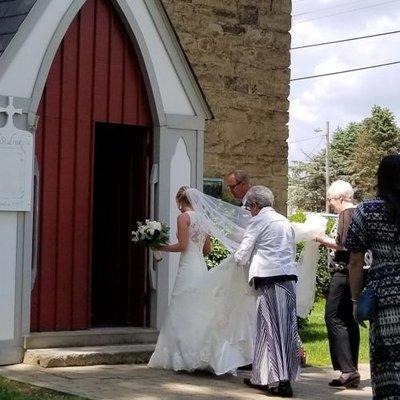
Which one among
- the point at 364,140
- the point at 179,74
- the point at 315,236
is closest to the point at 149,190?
the point at 179,74

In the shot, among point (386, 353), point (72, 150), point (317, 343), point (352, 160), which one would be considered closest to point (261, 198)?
point (72, 150)

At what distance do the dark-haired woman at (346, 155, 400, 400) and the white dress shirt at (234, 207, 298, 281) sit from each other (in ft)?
7.96

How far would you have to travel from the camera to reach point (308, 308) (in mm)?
10023

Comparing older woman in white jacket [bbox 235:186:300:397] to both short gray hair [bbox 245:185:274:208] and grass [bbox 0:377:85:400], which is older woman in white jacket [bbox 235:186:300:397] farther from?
grass [bbox 0:377:85:400]

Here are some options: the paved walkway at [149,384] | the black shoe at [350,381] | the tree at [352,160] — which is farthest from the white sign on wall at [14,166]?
the tree at [352,160]

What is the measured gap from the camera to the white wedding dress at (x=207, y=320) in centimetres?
904

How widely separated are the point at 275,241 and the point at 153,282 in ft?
7.31

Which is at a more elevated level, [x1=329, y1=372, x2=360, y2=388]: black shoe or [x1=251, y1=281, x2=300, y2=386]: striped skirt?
[x1=251, y1=281, x2=300, y2=386]: striped skirt

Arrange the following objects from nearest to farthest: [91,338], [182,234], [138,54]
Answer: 1. [182,234]
2. [91,338]
3. [138,54]

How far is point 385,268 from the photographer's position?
19.6ft

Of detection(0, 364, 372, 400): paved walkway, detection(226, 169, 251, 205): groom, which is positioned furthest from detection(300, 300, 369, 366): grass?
detection(226, 169, 251, 205): groom

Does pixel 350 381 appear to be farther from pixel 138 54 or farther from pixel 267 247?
pixel 138 54

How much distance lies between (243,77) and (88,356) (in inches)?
290

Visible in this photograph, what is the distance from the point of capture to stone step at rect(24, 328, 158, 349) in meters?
9.41
